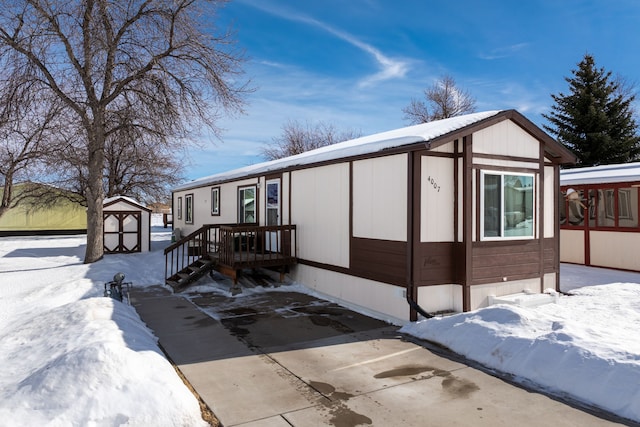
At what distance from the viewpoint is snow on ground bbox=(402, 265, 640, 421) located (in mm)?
3795

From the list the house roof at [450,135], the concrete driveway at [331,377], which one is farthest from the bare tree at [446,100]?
the concrete driveway at [331,377]

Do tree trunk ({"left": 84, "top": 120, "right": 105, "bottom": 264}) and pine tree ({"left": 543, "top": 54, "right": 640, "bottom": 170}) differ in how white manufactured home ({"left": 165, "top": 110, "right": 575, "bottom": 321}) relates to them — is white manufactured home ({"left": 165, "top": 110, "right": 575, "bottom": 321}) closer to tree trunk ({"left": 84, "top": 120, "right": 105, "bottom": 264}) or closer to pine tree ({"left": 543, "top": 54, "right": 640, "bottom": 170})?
tree trunk ({"left": 84, "top": 120, "right": 105, "bottom": 264})

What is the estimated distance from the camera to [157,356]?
14.7 feet

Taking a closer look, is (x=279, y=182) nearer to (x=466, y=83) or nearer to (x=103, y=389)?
(x=103, y=389)

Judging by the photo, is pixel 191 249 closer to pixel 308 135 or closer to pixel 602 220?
pixel 602 220

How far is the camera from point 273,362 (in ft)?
15.7

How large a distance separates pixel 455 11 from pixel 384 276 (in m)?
7.98

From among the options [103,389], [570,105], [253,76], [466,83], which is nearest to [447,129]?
[103,389]

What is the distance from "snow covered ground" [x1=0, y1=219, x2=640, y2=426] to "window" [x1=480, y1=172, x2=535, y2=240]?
1416 mm

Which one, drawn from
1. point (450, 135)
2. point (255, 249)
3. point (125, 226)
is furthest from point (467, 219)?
point (125, 226)

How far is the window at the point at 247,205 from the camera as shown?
1177cm

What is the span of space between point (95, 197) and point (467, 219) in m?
12.2

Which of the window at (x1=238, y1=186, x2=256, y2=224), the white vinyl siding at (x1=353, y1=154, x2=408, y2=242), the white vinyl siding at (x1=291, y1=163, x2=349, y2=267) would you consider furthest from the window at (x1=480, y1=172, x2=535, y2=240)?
the window at (x1=238, y1=186, x2=256, y2=224)

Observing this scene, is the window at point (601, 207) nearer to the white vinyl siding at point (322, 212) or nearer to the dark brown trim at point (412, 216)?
the dark brown trim at point (412, 216)
